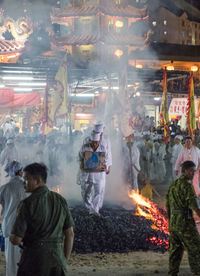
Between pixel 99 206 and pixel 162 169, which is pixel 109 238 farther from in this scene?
pixel 162 169

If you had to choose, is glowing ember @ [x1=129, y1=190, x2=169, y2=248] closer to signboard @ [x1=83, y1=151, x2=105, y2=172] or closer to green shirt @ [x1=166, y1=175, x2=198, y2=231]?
signboard @ [x1=83, y1=151, x2=105, y2=172]

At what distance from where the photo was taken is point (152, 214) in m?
8.04

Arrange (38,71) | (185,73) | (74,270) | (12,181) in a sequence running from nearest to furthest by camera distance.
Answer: (12,181) < (74,270) < (38,71) < (185,73)

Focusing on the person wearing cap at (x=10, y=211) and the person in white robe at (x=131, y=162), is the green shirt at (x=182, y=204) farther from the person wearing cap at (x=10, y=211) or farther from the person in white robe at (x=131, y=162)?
the person in white robe at (x=131, y=162)

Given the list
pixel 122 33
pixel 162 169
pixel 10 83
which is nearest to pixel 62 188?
pixel 162 169

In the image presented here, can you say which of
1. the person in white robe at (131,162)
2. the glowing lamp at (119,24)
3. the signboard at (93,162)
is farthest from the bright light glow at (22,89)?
the glowing lamp at (119,24)

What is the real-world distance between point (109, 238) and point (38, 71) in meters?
6.89

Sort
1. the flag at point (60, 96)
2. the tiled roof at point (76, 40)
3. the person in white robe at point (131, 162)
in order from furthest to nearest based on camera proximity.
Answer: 1. the tiled roof at point (76, 40)
2. the person in white robe at point (131, 162)
3. the flag at point (60, 96)

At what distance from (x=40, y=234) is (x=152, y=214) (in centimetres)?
548

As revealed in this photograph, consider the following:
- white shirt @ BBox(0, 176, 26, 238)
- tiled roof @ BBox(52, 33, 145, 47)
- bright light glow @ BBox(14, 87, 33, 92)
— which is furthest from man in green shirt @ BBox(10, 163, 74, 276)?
tiled roof @ BBox(52, 33, 145, 47)

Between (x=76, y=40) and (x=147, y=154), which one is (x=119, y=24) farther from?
(x=147, y=154)

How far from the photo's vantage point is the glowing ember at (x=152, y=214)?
645 cm

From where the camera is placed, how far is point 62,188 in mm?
11859

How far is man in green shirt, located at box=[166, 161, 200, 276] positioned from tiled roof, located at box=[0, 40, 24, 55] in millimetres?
15681
